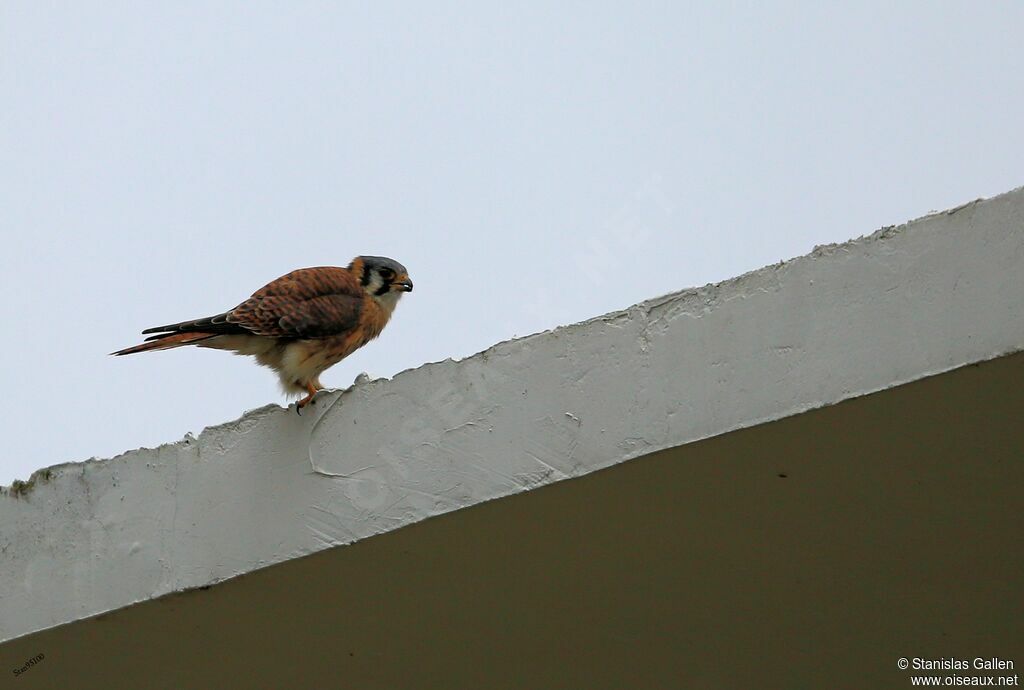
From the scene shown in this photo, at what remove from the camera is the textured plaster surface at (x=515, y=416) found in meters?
2.48

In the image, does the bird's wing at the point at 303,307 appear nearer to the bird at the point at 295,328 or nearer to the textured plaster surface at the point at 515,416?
the bird at the point at 295,328

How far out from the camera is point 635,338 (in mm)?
2658

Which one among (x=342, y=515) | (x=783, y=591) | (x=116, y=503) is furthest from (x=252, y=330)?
(x=783, y=591)

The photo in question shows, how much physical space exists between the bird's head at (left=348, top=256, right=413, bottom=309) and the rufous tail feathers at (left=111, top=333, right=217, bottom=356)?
0.64 metres

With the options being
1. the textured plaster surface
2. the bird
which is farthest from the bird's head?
the textured plaster surface

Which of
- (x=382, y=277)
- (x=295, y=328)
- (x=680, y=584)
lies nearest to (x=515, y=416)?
(x=680, y=584)

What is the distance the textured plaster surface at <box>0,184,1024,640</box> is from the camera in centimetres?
248

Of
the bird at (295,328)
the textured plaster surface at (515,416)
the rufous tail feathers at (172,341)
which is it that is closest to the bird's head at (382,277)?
the bird at (295,328)

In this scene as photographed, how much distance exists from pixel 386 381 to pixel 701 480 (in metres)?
→ 0.76

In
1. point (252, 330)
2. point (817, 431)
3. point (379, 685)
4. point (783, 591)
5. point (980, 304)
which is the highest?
point (252, 330)

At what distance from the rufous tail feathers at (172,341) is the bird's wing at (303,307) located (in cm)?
9

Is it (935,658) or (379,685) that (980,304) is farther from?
(379,685)

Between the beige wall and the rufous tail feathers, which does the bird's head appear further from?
the beige wall

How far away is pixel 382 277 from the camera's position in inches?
160
